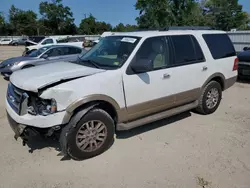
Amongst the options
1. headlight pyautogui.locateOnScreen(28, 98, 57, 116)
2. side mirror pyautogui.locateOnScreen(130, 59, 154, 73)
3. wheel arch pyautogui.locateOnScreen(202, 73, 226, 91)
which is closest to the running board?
wheel arch pyautogui.locateOnScreen(202, 73, 226, 91)

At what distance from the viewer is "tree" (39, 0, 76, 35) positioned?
6462 centimetres

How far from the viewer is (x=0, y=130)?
4395 millimetres

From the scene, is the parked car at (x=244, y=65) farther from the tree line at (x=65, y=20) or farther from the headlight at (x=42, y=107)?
the tree line at (x=65, y=20)

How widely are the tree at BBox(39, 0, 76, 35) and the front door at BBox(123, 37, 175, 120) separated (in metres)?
67.5

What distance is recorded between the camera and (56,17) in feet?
214

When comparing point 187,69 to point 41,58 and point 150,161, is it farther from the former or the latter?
point 41,58

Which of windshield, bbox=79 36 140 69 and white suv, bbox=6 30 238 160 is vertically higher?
windshield, bbox=79 36 140 69

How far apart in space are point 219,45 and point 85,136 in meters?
3.63

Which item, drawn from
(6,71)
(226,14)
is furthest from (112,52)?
(226,14)

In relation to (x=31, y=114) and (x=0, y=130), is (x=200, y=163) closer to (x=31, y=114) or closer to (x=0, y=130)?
(x=31, y=114)

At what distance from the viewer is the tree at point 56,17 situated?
64.6m

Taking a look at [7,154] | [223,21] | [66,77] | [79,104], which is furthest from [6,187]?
[223,21]

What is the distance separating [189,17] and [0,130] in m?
34.4

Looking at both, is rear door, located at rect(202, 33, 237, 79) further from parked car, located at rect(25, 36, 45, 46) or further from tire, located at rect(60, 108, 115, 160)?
parked car, located at rect(25, 36, 45, 46)
